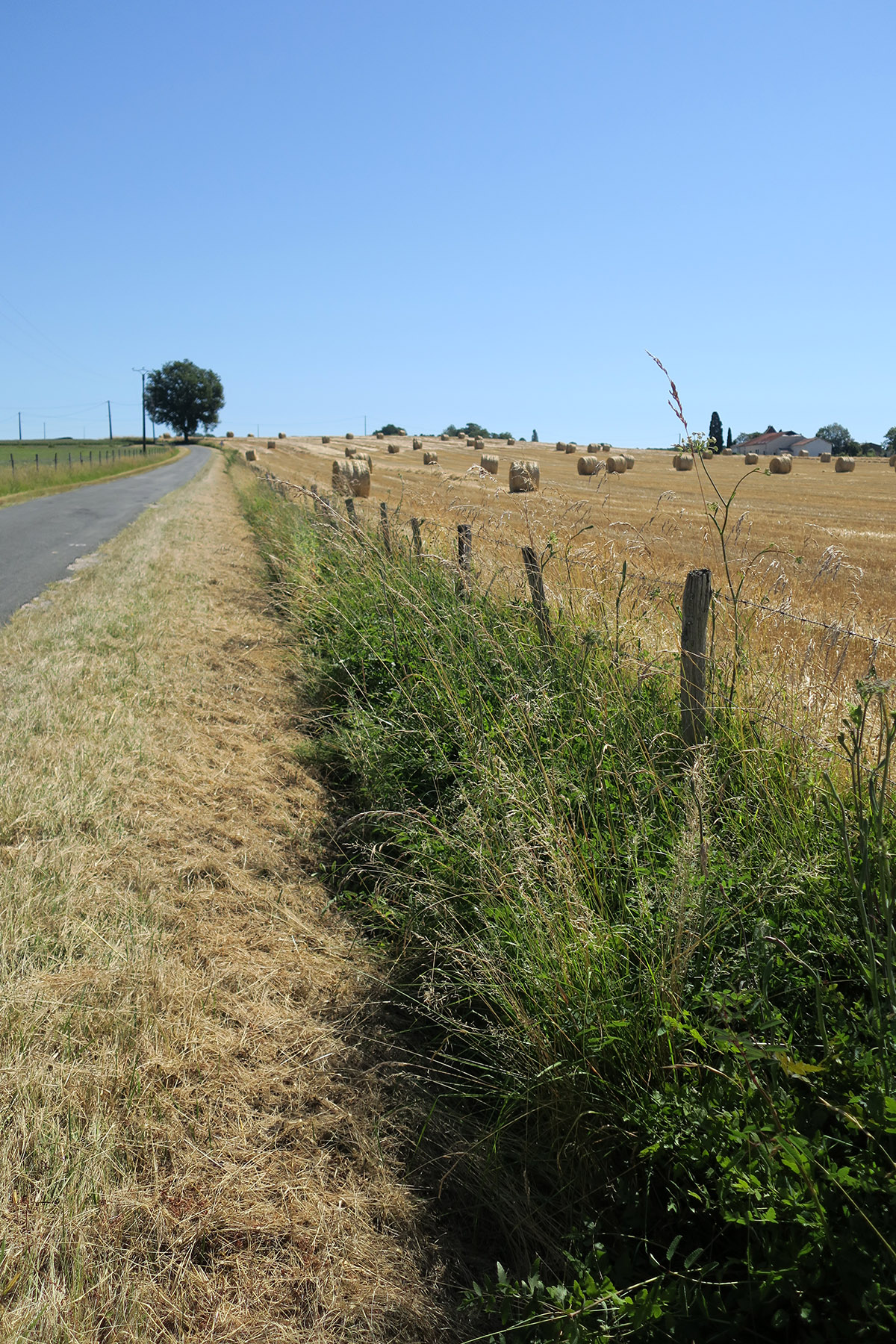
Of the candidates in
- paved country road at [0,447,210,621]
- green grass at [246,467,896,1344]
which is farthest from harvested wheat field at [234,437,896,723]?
paved country road at [0,447,210,621]

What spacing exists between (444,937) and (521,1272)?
1.10 m

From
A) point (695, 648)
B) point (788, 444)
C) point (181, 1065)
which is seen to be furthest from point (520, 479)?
point (788, 444)

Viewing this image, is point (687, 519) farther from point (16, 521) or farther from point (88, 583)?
point (16, 521)

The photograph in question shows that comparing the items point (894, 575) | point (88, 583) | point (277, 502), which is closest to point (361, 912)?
point (88, 583)

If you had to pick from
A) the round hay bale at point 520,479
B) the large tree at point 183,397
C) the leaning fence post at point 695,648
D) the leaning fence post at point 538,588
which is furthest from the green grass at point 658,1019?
the large tree at point 183,397

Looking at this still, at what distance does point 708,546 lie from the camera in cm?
1177

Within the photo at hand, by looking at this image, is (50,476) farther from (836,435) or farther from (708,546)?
(836,435)

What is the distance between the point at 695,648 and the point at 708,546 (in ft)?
28.0

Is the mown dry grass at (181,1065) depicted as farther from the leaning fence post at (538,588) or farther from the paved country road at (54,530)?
the paved country road at (54,530)

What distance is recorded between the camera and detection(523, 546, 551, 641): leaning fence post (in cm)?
463

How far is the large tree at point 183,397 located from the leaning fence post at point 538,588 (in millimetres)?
126003

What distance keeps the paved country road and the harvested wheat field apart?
4.17 meters

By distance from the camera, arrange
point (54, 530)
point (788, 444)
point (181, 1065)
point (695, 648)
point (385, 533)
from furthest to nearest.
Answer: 1. point (788, 444)
2. point (54, 530)
3. point (385, 533)
4. point (695, 648)
5. point (181, 1065)

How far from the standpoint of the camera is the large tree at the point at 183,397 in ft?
396
